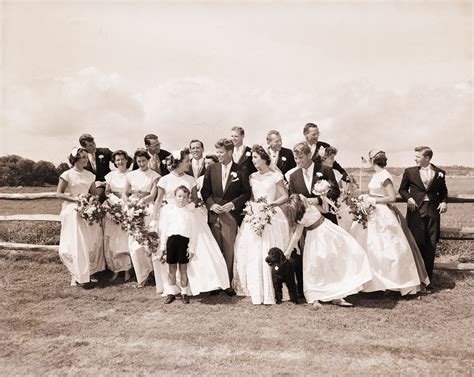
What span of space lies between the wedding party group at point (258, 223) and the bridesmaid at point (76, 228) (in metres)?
0.02

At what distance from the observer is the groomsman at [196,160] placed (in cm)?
815

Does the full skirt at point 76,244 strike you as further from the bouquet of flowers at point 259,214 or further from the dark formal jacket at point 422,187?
the dark formal jacket at point 422,187

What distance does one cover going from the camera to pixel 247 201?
24.5ft

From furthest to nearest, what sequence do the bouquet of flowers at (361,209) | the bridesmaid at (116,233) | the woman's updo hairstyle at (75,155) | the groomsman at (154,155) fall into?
the groomsman at (154,155) → the bridesmaid at (116,233) → the woman's updo hairstyle at (75,155) → the bouquet of flowers at (361,209)

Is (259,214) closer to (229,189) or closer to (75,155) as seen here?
(229,189)

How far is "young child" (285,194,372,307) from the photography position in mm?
6758

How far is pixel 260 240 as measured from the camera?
727 cm

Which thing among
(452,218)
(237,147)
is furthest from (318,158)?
(452,218)

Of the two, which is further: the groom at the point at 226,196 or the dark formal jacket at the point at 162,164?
the dark formal jacket at the point at 162,164

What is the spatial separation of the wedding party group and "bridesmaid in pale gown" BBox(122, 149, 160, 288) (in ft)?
0.07

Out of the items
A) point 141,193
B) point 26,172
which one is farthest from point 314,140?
point 26,172

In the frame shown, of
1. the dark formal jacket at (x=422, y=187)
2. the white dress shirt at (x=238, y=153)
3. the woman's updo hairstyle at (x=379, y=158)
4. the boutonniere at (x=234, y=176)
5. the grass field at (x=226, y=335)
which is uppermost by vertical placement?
the white dress shirt at (x=238, y=153)

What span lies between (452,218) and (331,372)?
14.1 metres

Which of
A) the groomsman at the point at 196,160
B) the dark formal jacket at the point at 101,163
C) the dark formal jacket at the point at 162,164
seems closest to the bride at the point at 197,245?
the groomsman at the point at 196,160
